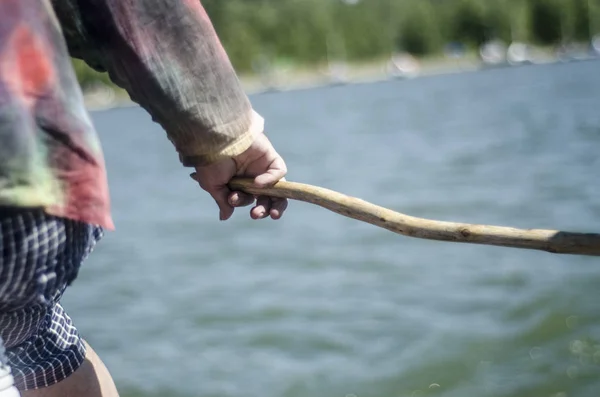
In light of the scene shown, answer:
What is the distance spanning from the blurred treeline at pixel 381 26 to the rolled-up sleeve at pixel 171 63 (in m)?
65.6

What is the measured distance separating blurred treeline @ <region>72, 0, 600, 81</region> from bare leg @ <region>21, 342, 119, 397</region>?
6537 centimetres

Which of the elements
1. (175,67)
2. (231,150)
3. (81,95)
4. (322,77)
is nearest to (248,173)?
(231,150)

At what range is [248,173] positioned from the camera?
1.90 metres

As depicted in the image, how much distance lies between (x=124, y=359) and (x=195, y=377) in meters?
0.69

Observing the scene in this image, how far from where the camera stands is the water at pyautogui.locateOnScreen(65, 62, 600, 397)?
5.32 m

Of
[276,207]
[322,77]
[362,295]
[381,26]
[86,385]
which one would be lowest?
[322,77]

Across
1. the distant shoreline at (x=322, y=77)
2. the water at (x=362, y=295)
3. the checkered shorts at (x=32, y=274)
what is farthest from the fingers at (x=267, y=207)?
the distant shoreline at (x=322, y=77)

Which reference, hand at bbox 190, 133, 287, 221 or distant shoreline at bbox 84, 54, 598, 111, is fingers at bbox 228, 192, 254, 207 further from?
distant shoreline at bbox 84, 54, 598, 111

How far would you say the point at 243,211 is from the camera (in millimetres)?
11758

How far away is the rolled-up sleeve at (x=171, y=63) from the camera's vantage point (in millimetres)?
1528

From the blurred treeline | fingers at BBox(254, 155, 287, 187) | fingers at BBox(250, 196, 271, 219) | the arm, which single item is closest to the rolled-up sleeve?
the arm

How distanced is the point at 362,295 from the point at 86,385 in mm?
5130

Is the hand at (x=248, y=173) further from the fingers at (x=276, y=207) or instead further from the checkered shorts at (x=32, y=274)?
the checkered shorts at (x=32, y=274)

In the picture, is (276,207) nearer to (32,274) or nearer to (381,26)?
(32,274)
